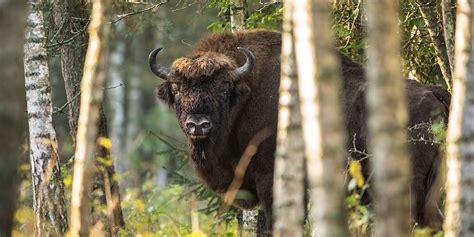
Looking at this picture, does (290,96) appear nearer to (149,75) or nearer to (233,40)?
(233,40)

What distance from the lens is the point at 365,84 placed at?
10.0 metres

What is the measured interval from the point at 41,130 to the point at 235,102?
2.65 m

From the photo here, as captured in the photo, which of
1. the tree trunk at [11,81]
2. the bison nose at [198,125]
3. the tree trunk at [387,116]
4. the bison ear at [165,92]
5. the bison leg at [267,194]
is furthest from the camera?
the bison ear at [165,92]

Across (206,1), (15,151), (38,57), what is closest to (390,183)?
(15,151)

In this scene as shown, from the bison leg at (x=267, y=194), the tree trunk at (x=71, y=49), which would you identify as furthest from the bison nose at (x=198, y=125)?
the tree trunk at (x=71, y=49)

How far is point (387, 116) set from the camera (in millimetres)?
4426

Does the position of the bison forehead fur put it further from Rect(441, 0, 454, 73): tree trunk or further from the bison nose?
Rect(441, 0, 454, 73): tree trunk

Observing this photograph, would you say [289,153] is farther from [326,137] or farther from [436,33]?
[436,33]

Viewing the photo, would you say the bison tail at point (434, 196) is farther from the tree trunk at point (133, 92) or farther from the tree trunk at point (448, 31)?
the tree trunk at point (133, 92)

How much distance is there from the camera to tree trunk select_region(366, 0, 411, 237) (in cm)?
445

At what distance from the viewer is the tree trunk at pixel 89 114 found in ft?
19.5

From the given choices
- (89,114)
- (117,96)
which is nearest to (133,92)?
(117,96)

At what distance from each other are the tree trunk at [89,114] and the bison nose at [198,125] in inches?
145

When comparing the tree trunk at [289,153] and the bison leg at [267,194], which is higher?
the tree trunk at [289,153]
